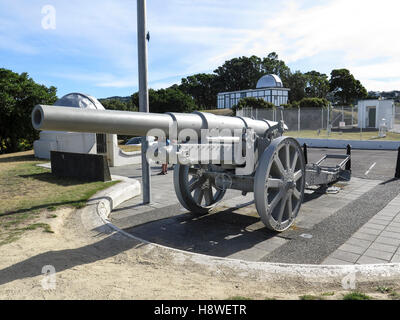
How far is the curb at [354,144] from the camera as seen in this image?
19.0 meters

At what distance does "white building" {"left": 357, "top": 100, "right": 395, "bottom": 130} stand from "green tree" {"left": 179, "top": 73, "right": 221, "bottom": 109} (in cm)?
4422

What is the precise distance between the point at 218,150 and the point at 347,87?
6638 centimetres

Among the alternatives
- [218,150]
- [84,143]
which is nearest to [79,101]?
[84,143]

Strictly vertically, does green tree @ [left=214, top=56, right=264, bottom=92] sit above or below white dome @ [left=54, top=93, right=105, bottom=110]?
above

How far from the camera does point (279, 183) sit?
17.8ft

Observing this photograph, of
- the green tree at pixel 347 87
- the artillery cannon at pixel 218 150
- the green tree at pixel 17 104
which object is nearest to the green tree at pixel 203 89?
the green tree at pixel 347 87

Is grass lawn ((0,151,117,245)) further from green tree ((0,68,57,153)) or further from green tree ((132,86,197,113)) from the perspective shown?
green tree ((132,86,197,113))

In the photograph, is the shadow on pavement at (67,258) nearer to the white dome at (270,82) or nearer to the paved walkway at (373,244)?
the paved walkway at (373,244)

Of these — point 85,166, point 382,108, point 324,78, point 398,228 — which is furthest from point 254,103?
point 398,228

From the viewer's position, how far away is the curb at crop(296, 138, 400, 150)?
18950 mm

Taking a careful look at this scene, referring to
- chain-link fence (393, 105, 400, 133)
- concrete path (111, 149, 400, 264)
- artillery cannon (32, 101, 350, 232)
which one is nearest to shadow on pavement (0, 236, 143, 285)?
concrete path (111, 149, 400, 264)
